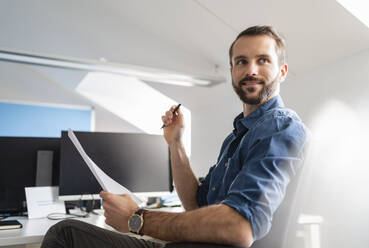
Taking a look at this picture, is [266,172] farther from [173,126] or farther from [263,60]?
[173,126]

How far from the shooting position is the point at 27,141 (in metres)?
2.09

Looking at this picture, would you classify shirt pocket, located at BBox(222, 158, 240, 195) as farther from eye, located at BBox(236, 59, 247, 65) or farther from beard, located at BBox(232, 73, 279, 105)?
eye, located at BBox(236, 59, 247, 65)

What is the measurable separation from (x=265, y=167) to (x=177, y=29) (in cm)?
316

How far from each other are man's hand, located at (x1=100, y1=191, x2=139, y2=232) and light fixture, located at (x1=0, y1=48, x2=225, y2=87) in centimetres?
278

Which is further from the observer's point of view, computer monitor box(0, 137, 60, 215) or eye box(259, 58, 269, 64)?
computer monitor box(0, 137, 60, 215)

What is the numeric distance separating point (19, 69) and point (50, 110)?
1002 mm

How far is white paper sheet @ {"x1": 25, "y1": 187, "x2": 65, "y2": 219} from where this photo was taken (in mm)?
1898

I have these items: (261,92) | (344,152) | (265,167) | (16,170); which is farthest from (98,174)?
(344,152)

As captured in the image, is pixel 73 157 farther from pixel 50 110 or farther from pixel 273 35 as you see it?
pixel 50 110

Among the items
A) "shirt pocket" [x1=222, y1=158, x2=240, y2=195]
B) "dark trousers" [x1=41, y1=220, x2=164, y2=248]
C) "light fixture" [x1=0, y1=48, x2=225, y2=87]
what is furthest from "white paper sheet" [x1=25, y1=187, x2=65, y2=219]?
"light fixture" [x1=0, y1=48, x2=225, y2=87]

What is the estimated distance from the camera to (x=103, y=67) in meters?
3.84

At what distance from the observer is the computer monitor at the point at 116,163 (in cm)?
200

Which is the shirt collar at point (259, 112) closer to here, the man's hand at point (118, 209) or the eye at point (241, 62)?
the eye at point (241, 62)

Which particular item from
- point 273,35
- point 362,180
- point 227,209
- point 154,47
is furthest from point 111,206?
point 154,47
